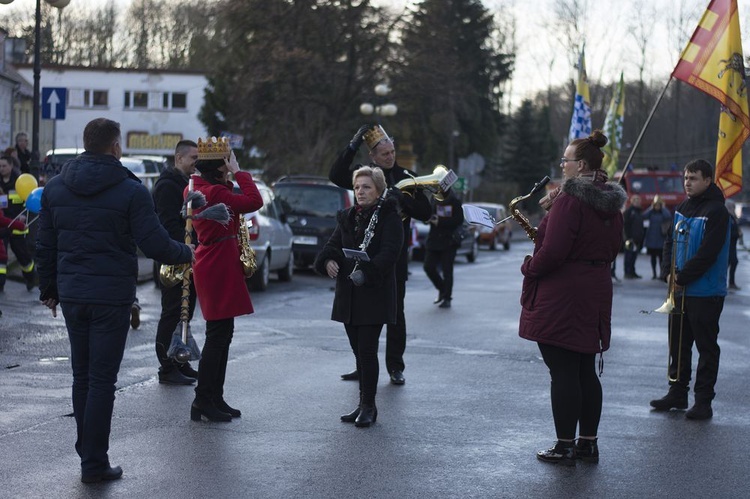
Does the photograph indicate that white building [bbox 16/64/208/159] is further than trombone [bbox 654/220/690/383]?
Yes

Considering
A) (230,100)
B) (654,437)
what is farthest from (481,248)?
(654,437)

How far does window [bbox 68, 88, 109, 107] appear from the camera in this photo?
71.4 m

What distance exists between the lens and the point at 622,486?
669cm

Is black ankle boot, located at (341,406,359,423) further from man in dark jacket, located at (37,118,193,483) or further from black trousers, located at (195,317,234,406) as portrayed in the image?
man in dark jacket, located at (37,118,193,483)

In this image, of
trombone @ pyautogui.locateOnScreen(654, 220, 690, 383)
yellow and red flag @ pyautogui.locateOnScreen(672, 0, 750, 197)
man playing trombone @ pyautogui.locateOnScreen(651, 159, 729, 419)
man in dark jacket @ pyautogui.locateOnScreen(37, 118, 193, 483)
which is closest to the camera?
man in dark jacket @ pyautogui.locateOnScreen(37, 118, 193, 483)

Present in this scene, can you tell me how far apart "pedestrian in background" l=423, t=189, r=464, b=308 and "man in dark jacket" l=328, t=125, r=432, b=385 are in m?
7.25

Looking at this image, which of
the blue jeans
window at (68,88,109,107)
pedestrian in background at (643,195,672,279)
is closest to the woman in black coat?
the blue jeans

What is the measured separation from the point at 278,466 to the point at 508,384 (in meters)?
3.75

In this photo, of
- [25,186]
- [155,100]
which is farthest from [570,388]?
[155,100]

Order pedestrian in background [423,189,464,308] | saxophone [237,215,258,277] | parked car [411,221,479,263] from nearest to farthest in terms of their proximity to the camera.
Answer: saxophone [237,215,258,277], pedestrian in background [423,189,464,308], parked car [411,221,479,263]

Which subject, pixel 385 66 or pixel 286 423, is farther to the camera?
pixel 385 66

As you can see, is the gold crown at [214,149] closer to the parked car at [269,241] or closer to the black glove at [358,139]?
the black glove at [358,139]

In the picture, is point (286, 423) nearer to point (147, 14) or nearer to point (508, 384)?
point (508, 384)

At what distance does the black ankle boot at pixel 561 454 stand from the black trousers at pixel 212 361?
7.44 feet
